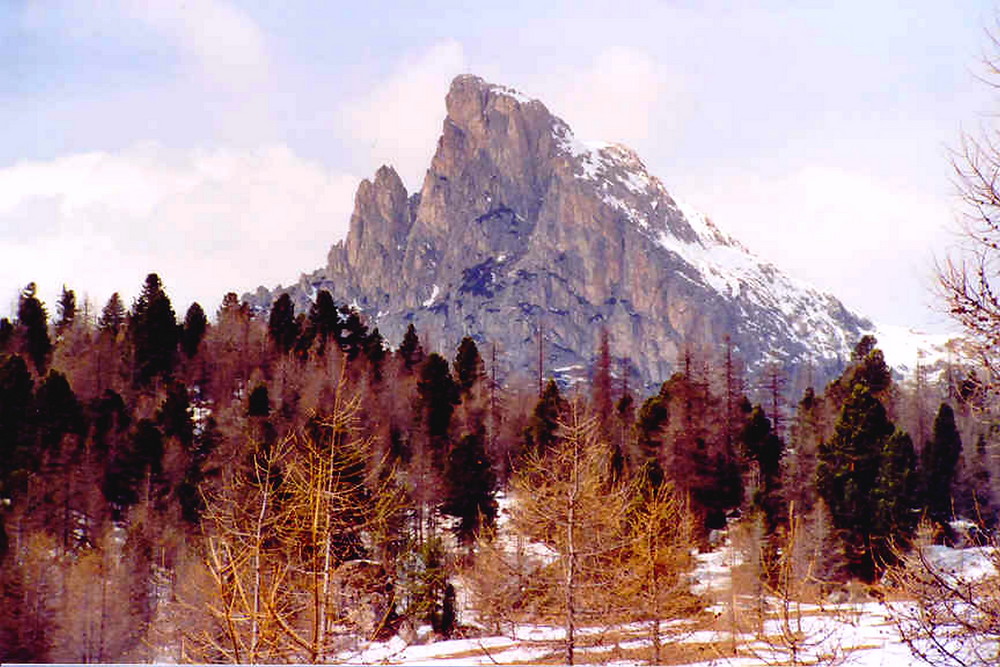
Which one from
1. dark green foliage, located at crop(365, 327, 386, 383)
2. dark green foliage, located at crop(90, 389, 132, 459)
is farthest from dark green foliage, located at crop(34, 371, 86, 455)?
dark green foliage, located at crop(365, 327, 386, 383)

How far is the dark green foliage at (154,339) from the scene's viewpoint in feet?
217

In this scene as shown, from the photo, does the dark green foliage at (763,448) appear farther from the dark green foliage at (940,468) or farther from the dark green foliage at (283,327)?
the dark green foliage at (283,327)

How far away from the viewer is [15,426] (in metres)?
52.2

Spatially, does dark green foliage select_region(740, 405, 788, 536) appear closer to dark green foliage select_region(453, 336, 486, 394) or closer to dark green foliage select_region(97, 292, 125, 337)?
dark green foliage select_region(453, 336, 486, 394)

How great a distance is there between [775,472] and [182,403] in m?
38.0

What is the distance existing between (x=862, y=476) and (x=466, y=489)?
21641 millimetres

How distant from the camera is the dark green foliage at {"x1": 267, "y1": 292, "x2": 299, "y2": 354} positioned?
72438mm

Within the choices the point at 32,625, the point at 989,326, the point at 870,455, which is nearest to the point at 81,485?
the point at 32,625

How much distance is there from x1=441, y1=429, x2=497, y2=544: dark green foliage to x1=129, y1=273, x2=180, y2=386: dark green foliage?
3054 cm

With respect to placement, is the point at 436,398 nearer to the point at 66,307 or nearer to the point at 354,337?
the point at 354,337

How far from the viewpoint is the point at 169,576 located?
4094cm

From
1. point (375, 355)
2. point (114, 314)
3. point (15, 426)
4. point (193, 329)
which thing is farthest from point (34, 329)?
point (375, 355)

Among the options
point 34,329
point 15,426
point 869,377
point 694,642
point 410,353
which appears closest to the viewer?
point 694,642

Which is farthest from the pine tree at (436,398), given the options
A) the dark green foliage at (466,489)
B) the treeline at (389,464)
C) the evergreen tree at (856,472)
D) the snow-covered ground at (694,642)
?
the evergreen tree at (856,472)
